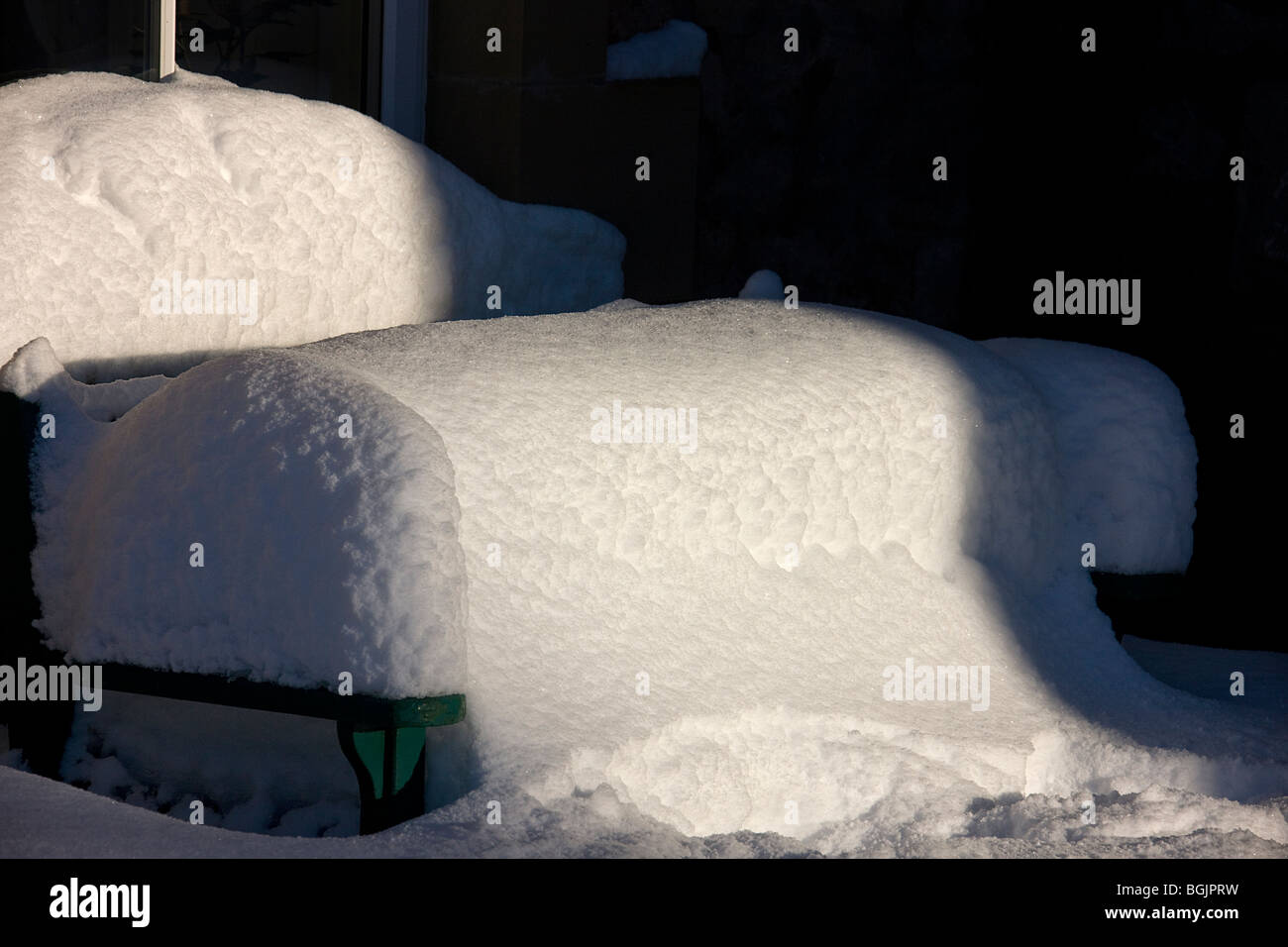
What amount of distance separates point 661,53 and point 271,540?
260cm

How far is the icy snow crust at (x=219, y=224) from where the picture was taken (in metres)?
2.20

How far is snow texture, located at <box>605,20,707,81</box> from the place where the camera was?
379 centimetres

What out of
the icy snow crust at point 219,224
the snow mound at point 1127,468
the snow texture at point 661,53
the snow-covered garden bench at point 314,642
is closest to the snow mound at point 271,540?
the snow-covered garden bench at point 314,642

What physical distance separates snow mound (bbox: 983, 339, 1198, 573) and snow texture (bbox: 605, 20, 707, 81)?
1.66 m

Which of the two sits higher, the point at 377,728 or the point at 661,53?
the point at 661,53

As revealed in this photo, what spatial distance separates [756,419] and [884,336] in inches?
18.1

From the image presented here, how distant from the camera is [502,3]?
3.44 metres

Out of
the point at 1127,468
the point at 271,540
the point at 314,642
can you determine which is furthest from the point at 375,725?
the point at 1127,468

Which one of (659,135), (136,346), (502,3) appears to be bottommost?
(136,346)

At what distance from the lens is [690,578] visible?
1989 mm

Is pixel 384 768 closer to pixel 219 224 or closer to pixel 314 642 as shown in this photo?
pixel 314 642

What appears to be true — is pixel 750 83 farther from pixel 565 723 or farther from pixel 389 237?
pixel 565 723

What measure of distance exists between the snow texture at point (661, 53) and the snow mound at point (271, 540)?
2146mm

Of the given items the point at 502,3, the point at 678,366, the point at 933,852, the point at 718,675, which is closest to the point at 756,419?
the point at 678,366
